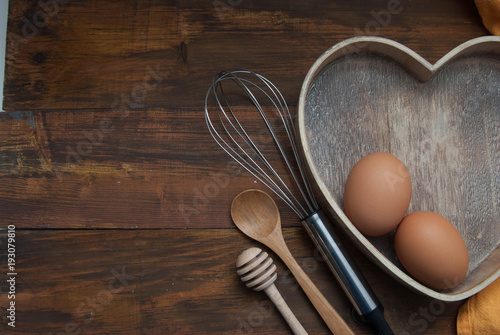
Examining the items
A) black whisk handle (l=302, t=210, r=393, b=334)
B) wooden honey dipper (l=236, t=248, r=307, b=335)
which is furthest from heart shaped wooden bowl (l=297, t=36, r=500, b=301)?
wooden honey dipper (l=236, t=248, r=307, b=335)

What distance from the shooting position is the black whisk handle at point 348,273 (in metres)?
0.65

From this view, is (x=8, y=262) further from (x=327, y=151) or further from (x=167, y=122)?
(x=327, y=151)

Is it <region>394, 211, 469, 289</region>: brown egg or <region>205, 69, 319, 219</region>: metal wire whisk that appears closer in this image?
<region>394, 211, 469, 289</region>: brown egg

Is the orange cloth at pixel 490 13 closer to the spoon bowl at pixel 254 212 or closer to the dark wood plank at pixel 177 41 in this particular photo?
the dark wood plank at pixel 177 41

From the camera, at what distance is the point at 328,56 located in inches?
25.9

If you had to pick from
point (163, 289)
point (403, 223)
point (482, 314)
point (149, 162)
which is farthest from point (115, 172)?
point (482, 314)

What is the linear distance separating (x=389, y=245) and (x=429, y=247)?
0.08 metres

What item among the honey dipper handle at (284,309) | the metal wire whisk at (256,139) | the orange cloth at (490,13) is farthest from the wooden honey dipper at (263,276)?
the orange cloth at (490,13)

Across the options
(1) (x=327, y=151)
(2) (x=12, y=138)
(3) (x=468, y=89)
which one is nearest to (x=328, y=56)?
(1) (x=327, y=151)

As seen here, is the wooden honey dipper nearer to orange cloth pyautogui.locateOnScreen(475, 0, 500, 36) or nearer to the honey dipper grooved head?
the honey dipper grooved head

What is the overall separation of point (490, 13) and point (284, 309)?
0.64 m

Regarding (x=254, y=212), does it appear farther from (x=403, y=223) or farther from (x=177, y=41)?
(x=177, y=41)

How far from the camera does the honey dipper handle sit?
66cm

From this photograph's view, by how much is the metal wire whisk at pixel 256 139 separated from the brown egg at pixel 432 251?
0.53 ft
